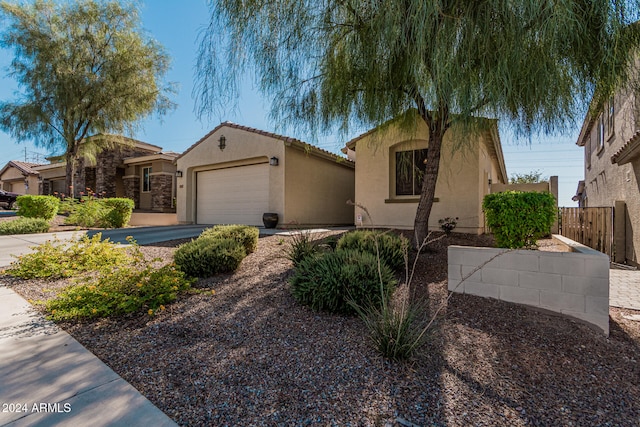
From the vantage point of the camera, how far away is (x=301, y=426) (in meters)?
1.85

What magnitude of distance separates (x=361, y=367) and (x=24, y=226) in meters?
12.1

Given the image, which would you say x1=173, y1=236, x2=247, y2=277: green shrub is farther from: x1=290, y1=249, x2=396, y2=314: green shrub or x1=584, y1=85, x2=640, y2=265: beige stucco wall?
x1=584, y1=85, x2=640, y2=265: beige stucco wall

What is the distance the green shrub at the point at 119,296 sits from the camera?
340cm

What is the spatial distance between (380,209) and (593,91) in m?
6.41

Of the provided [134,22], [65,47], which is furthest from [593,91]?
[65,47]

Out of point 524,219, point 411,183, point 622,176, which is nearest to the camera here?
point 524,219

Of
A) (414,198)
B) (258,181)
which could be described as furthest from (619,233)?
(258,181)

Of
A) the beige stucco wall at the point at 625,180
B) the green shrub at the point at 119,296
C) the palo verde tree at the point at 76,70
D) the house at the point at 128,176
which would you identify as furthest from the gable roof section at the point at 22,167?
the beige stucco wall at the point at 625,180

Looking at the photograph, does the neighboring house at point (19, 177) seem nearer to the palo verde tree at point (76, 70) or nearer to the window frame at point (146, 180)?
the window frame at point (146, 180)

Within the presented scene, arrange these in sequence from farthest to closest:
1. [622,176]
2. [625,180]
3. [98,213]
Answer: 1. [98,213]
2. [622,176]
3. [625,180]

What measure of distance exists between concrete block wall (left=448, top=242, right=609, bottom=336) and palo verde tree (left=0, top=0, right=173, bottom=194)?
55.3ft

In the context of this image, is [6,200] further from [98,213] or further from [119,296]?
[119,296]

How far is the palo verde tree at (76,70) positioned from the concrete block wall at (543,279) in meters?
16.8

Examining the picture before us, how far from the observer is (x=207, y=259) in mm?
4852
